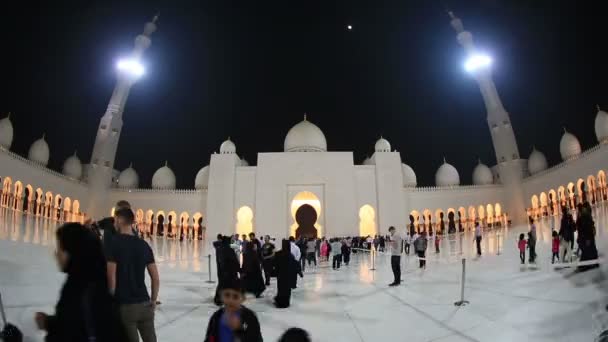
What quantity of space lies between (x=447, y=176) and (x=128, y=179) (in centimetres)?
1838

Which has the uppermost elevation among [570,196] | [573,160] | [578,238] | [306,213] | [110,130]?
[110,130]

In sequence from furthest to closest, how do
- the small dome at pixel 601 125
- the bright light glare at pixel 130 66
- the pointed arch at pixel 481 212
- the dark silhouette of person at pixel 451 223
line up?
1. the dark silhouette of person at pixel 451 223
2. the pointed arch at pixel 481 212
3. the bright light glare at pixel 130 66
4. the small dome at pixel 601 125

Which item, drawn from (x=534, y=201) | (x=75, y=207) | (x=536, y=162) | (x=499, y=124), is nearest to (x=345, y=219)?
(x=534, y=201)

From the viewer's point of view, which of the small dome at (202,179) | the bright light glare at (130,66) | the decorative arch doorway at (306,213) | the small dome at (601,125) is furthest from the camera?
the small dome at (202,179)

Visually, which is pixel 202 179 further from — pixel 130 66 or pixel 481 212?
pixel 481 212

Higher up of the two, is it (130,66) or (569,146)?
(130,66)

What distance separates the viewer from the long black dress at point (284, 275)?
5309mm

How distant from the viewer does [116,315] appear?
172 centimetres

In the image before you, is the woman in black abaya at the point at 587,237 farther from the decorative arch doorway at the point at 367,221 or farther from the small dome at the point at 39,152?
the small dome at the point at 39,152

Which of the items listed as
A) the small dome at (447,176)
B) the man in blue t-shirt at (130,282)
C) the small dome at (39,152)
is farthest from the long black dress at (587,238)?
the small dome at (39,152)

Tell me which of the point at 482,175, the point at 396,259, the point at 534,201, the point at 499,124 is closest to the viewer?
the point at 396,259

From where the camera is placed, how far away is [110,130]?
927 inches

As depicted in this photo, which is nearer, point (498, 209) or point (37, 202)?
point (37, 202)

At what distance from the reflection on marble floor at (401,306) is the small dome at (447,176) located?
2022cm
